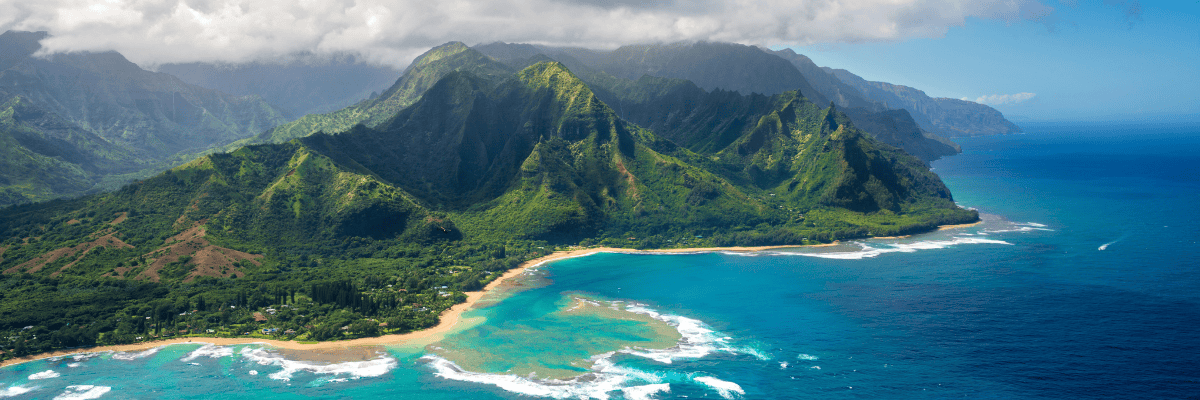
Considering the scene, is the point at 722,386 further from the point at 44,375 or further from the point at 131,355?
the point at 44,375

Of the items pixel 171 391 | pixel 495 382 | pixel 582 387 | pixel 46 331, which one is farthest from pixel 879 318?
pixel 46 331

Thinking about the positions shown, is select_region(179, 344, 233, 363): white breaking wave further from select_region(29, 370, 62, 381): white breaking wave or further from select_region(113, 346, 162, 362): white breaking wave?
select_region(29, 370, 62, 381): white breaking wave

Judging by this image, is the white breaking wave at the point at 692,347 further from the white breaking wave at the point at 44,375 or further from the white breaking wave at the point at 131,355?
the white breaking wave at the point at 44,375

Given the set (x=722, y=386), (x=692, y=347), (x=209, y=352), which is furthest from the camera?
(x=209, y=352)

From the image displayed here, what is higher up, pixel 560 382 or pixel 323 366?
pixel 323 366

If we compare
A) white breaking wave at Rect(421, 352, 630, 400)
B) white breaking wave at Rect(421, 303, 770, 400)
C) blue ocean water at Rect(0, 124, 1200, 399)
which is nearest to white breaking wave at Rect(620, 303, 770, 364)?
white breaking wave at Rect(421, 303, 770, 400)

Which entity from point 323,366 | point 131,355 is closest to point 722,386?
point 323,366

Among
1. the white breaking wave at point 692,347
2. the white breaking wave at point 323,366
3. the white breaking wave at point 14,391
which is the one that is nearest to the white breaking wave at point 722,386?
the white breaking wave at point 692,347
